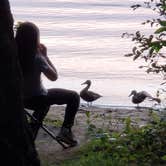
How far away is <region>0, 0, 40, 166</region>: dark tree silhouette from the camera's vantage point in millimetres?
4156

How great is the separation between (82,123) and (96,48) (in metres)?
8.07

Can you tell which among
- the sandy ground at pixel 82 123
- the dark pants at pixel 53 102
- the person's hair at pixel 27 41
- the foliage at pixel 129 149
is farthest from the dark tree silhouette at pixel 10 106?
the dark pants at pixel 53 102

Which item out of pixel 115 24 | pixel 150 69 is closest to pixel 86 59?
pixel 115 24

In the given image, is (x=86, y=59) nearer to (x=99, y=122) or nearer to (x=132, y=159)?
A: (x=99, y=122)

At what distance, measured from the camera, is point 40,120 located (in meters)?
8.10

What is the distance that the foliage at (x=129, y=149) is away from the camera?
6.84 meters

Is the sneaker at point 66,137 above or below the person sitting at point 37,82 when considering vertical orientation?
below

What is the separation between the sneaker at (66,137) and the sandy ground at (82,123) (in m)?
0.08

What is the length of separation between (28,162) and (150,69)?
113 inches

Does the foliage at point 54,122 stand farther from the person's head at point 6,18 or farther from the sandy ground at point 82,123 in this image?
the person's head at point 6,18

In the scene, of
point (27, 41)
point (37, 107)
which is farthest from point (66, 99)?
point (27, 41)

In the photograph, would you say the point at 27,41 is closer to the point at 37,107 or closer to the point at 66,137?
the point at 37,107

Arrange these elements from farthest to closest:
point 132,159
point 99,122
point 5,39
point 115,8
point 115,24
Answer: point 115,8 → point 115,24 → point 99,122 → point 132,159 → point 5,39

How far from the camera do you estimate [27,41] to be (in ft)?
25.1
